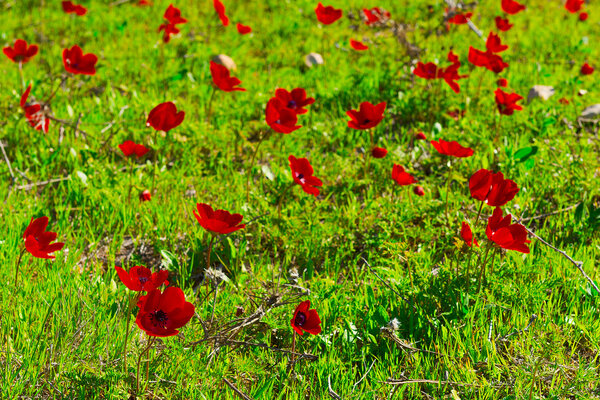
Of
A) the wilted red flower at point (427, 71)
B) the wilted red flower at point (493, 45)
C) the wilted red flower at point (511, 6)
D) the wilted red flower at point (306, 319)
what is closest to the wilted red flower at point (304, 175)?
the wilted red flower at point (306, 319)

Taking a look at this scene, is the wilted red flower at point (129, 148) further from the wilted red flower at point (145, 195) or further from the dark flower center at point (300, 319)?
the dark flower center at point (300, 319)

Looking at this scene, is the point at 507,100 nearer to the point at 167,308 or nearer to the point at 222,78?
the point at 222,78

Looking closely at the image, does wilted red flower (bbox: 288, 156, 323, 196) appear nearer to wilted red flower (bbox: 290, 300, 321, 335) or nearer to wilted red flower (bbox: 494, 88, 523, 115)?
wilted red flower (bbox: 290, 300, 321, 335)

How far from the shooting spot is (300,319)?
1928 mm

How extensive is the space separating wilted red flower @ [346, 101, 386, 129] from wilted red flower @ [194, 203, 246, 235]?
101 centimetres

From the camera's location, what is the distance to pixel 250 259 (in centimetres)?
268

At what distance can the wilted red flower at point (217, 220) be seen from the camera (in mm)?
2037

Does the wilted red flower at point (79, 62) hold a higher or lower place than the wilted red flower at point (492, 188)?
lower

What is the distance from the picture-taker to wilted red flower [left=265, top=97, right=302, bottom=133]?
2.72m

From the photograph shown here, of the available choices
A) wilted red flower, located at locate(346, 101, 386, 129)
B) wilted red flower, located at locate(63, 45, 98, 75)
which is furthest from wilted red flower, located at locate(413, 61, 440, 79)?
wilted red flower, located at locate(63, 45, 98, 75)

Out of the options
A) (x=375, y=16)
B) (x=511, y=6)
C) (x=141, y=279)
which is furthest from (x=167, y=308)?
(x=511, y=6)

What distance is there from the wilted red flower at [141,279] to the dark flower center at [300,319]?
1.55ft

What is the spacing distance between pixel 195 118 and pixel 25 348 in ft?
6.99

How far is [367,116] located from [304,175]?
55 cm
